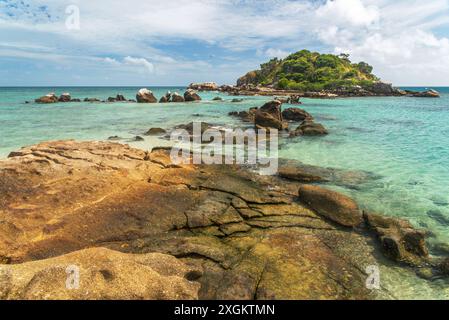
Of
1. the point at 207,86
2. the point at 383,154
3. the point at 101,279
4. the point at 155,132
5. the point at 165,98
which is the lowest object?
the point at 101,279

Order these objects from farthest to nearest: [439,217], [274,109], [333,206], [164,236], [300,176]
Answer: [274,109], [300,176], [439,217], [333,206], [164,236]

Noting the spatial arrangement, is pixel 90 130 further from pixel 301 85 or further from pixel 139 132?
pixel 301 85

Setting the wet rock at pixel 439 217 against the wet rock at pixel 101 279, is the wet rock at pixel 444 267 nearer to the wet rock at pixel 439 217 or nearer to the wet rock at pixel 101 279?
the wet rock at pixel 439 217

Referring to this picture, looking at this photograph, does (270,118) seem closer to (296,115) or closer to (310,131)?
(310,131)

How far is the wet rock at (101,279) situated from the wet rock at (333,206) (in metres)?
4.85

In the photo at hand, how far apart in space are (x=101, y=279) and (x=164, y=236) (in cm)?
253

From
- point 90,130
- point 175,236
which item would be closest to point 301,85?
point 90,130

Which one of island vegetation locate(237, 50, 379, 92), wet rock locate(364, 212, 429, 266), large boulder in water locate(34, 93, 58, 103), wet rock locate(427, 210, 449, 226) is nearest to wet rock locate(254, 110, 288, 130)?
wet rock locate(427, 210, 449, 226)

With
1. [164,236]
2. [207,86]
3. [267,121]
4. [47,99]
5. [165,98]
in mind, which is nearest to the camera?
[164,236]

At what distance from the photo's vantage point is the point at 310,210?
966 cm

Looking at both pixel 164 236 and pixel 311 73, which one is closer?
pixel 164 236

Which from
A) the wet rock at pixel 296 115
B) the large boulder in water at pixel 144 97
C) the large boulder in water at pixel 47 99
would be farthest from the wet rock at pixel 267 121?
the large boulder in water at pixel 47 99

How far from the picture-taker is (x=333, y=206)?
370 inches

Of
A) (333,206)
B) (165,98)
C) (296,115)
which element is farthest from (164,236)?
(165,98)
